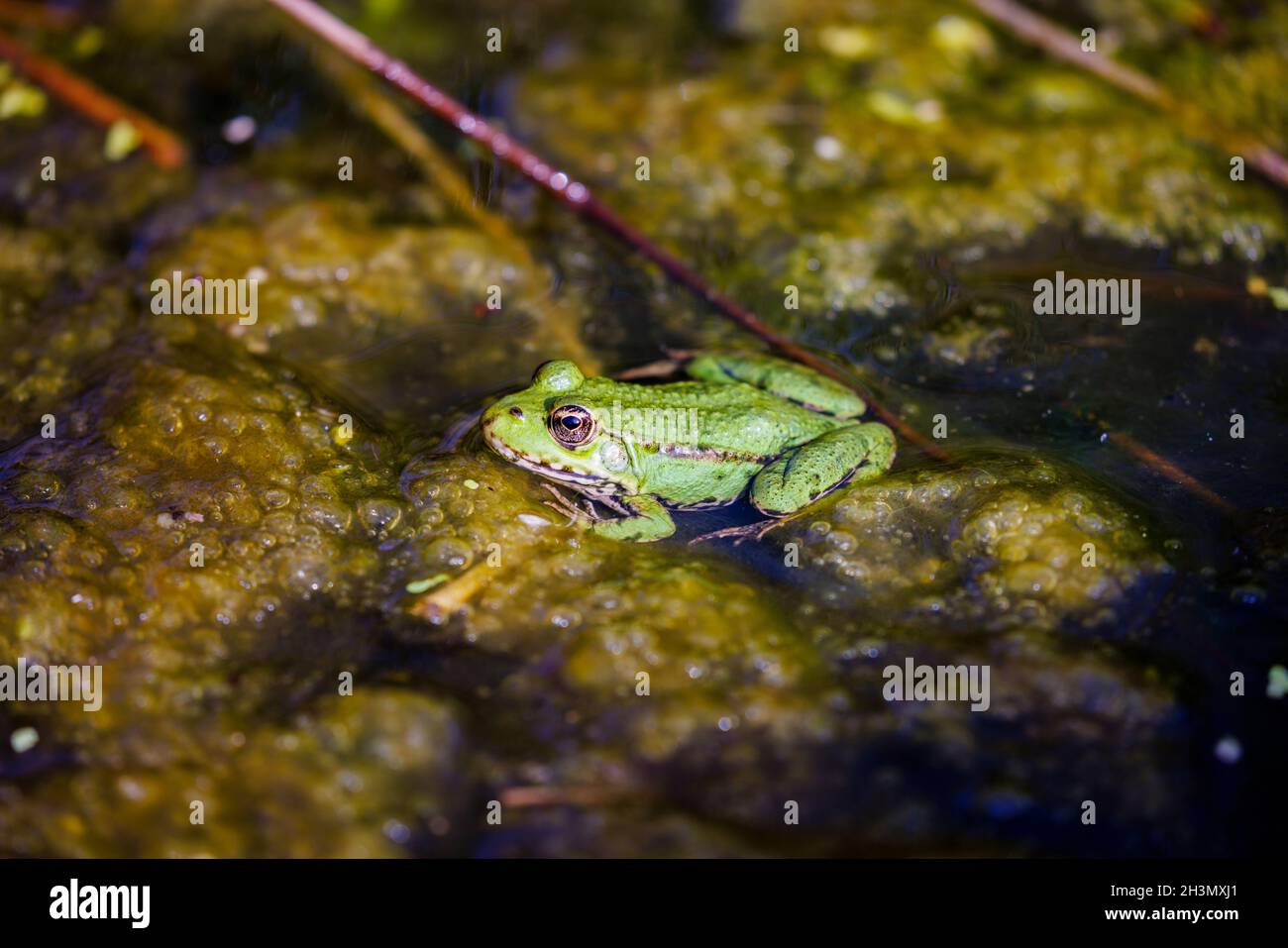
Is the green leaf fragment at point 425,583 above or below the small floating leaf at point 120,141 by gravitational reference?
below

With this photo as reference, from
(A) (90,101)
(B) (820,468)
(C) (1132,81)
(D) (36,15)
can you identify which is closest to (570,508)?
(B) (820,468)

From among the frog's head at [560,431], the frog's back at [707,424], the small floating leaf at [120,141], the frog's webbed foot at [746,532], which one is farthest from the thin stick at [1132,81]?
the small floating leaf at [120,141]

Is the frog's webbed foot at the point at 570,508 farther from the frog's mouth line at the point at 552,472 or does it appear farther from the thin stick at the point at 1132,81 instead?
the thin stick at the point at 1132,81

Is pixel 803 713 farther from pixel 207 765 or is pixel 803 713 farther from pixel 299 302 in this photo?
pixel 299 302

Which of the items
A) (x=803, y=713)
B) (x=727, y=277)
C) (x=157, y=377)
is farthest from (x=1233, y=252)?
(x=157, y=377)

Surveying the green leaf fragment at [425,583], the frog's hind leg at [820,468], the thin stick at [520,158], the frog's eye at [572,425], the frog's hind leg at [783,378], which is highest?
the thin stick at [520,158]

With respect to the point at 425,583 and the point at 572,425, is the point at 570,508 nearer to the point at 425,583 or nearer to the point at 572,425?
the point at 572,425

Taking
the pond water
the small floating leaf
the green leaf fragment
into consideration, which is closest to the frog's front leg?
the pond water
